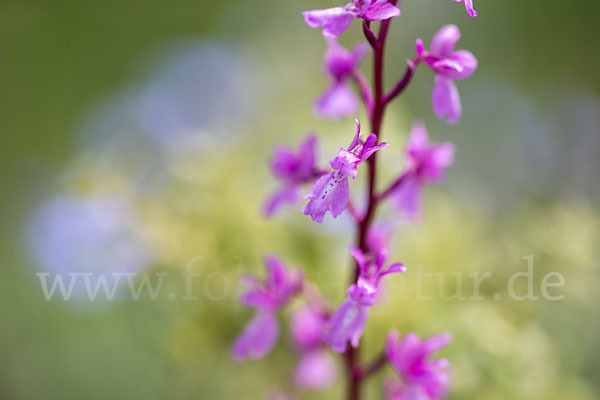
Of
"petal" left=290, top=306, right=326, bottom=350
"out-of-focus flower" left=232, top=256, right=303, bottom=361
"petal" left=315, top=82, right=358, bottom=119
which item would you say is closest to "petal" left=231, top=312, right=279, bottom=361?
"out-of-focus flower" left=232, top=256, right=303, bottom=361

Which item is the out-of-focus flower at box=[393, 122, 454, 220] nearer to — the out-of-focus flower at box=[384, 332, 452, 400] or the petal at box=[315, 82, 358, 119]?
the petal at box=[315, 82, 358, 119]

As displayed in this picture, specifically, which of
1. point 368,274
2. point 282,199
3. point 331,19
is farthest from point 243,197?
point 331,19

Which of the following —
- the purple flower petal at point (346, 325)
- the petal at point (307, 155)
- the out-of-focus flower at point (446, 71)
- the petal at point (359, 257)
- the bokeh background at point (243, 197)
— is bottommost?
the bokeh background at point (243, 197)

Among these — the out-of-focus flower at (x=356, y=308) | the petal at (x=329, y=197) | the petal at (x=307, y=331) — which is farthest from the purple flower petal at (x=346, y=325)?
the petal at (x=307, y=331)

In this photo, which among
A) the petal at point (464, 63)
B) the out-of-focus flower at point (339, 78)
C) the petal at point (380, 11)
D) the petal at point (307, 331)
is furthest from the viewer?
the petal at point (307, 331)

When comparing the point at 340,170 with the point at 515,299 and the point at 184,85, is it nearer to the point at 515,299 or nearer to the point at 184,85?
the point at 515,299

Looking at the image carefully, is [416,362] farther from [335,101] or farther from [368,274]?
[335,101]

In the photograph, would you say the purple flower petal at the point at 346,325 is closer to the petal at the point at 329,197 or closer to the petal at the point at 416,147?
the petal at the point at 329,197

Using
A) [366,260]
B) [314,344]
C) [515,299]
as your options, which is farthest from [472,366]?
[366,260]
